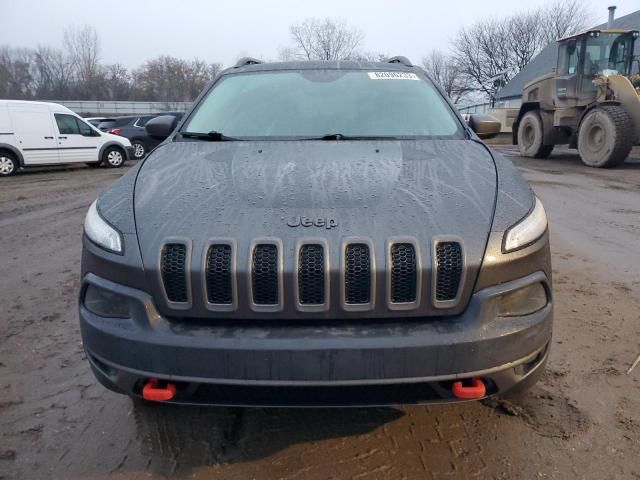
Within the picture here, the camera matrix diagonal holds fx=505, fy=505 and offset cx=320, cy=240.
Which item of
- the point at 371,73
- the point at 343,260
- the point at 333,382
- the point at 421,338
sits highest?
the point at 371,73

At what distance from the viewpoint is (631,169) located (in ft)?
41.2

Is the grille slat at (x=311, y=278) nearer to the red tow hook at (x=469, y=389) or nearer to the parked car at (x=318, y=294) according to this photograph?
the parked car at (x=318, y=294)

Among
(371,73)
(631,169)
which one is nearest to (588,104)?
(631,169)

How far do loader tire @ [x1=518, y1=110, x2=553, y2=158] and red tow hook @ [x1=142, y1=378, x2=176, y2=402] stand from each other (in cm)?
1549

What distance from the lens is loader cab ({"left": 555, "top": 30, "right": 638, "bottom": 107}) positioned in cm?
1320

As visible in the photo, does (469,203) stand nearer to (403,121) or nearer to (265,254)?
(265,254)

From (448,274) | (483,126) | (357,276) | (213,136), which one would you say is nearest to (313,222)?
(357,276)

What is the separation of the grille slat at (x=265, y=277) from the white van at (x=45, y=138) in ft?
43.5

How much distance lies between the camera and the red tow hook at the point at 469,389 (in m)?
1.81

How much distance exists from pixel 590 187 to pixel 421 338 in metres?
Answer: 9.37

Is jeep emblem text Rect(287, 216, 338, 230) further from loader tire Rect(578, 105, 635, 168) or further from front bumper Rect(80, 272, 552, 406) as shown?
loader tire Rect(578, 105, 635, 168)

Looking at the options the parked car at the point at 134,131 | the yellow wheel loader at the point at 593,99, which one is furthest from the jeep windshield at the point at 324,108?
the parked car at the point at 134,131

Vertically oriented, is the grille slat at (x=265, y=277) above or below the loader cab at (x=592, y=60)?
below

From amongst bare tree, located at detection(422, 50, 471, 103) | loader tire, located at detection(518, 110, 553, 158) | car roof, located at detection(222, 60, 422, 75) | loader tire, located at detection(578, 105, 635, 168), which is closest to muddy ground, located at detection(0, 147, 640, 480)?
car roof, located at detection(222, 60, 422, 75)
